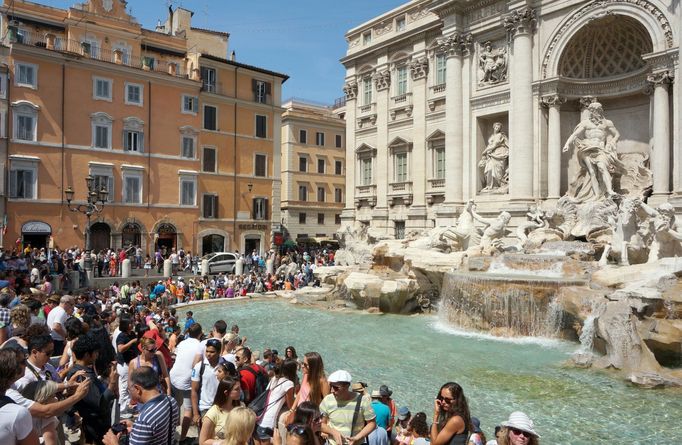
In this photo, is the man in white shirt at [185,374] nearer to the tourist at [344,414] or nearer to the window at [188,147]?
the tourist at [344,414]

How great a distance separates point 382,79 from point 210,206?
45.5ft

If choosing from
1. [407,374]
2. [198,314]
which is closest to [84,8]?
[198,314]

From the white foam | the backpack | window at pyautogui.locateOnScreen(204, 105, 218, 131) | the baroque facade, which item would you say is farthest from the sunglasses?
window at pyautogui.locateOnScreen(204, 105, 218, 131)

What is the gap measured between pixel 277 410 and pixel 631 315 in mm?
8189

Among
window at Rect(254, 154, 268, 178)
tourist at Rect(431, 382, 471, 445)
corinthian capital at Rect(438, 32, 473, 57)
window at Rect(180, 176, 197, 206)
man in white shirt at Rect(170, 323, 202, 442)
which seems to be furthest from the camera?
window at Rect(254, 154, 268, 178)

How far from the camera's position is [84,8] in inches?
1220

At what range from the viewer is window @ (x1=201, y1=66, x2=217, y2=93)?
112ft

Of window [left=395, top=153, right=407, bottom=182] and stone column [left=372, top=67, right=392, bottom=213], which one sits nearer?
window [left=395, top=153, right=407, bottom=182]

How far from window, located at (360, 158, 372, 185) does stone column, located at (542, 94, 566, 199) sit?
11.6 meters

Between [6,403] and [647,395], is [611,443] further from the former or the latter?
[6,403]

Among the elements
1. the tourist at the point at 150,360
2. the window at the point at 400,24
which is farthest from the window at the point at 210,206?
the tourist at the point at 150,360

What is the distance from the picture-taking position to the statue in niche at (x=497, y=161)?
22.7 metres

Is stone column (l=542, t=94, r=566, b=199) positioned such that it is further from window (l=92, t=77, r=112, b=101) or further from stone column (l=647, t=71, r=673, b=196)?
window (l=92, t=77, r=112, b=101)

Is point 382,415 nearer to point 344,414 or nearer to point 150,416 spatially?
point 344,414
